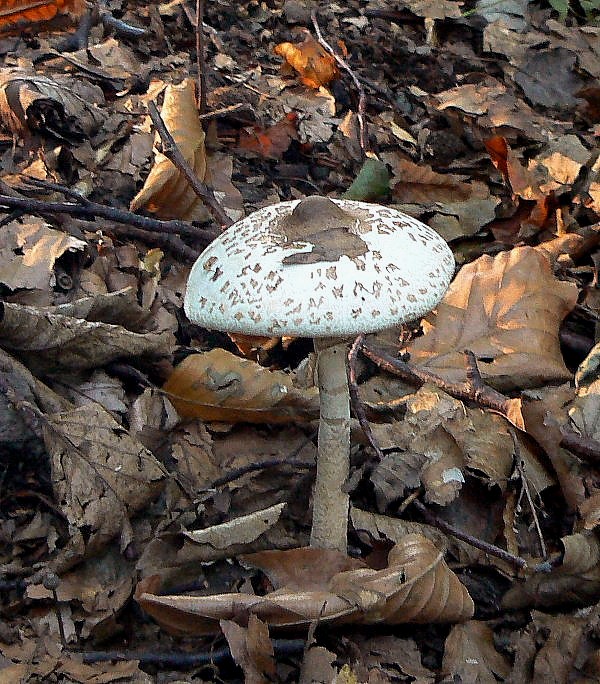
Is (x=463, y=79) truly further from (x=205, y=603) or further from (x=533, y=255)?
(x=205, y=603)

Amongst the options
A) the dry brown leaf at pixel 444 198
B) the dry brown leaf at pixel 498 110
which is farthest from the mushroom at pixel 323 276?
the dry brown leaf at pixel 498 110

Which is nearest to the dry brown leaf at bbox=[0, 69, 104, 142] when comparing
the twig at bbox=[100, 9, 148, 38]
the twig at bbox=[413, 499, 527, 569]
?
the twig at bbox=[100, 9, 148, 38]

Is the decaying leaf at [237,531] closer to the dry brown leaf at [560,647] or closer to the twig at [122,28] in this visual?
the dry brown leaf at [560,647]

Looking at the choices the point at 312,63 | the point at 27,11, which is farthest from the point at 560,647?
the point at 27,11

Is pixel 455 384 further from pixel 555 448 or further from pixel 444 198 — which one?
pixel 444 198

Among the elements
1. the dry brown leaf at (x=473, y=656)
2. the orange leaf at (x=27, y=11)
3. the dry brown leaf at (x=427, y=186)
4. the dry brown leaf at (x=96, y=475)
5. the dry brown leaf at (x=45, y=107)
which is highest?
the orange leaf at (x=27, y=11)

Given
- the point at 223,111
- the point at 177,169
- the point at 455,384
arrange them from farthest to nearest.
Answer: the point at 223,111, the point at 177,169, the point at 455,384

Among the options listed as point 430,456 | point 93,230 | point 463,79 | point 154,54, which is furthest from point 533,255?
point 154,54

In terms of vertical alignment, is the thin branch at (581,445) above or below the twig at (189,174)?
below

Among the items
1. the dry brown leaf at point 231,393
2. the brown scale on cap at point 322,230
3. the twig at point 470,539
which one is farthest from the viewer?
the dry brown leaf at point 231,393
